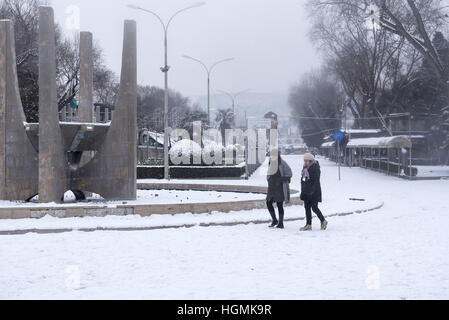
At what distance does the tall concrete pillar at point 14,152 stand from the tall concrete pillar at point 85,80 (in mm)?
2004

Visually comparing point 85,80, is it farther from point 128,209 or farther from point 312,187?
point 312,187

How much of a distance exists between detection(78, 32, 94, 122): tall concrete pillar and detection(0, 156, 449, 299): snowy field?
645cm

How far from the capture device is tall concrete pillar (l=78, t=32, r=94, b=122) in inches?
675

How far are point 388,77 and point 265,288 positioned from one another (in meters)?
50.3

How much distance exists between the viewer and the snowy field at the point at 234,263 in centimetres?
681

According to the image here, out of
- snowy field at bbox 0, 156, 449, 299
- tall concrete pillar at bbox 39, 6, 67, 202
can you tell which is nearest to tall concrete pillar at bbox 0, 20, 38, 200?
tall concrete pillar at bbox 39, 6, 67, 202

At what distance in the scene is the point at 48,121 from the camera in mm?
14500

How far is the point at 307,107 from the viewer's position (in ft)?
317

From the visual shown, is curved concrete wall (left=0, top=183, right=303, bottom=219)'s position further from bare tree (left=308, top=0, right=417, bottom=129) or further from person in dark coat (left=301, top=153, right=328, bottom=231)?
bare tree (left=308, top=0, right=417, bottom=129)

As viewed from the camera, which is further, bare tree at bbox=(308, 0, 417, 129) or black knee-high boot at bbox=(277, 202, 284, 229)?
bare tree at bbox=(308, 0, 417, 129)

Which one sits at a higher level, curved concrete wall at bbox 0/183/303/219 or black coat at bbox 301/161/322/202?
black coat at bbox 301/161/322/202

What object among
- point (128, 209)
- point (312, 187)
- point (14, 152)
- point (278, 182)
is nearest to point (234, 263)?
point (312, 187)
